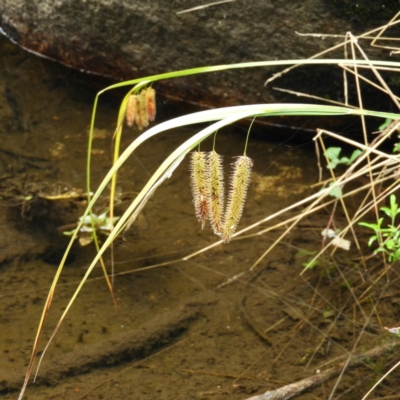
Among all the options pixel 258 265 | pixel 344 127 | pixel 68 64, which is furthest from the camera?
pixel 68 64

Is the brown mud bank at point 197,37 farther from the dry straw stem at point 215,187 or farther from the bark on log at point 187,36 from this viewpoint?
the dry straw stem at point 215,187

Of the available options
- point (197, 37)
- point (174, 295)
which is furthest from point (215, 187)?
point (197, 37)

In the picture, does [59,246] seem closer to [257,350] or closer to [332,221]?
[257,350]

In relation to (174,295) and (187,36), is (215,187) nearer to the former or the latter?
(174,295)

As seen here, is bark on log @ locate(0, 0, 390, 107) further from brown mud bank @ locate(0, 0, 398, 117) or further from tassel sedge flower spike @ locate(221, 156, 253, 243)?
tassel sedge flower spike @ locate(221, 156, 253, 243)

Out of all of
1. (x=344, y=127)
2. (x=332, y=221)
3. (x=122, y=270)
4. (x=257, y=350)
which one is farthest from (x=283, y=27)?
(x=257, y=350)

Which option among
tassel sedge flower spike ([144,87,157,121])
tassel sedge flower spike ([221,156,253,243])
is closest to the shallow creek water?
tassel sedge flower spike ([144,87,157,121])

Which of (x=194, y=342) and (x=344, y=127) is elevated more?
(x=344, y=127)
